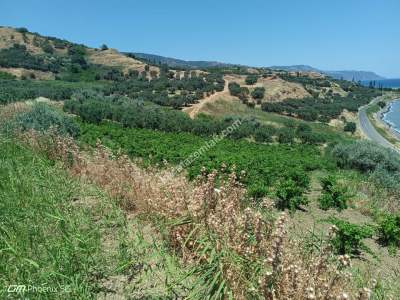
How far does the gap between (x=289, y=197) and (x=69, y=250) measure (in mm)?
8094

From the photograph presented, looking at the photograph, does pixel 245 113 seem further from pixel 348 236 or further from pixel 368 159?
→ pixel 348 236

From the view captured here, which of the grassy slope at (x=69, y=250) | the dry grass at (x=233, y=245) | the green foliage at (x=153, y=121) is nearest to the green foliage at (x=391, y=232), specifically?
the dry grass at (x=233, y=245)

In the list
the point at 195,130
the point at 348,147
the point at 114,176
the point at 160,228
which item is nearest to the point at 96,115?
the point at 195,130

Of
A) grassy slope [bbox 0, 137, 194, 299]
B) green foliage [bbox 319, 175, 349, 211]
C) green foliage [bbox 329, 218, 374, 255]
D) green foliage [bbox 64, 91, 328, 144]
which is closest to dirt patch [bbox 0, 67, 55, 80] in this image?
green foliage [bbox 64, 91, 328, 144]

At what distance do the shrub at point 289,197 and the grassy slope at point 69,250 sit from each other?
20.2 feet

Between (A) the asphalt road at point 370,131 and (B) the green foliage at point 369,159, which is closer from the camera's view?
(B) the green foliage at point 369,159

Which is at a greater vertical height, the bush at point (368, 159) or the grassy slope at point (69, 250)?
the grassy slope at point (69, 250)

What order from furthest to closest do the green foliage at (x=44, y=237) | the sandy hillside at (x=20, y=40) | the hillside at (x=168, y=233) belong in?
the sandy hillside at (x=20, y=40) < the green foliage at (x=44, y=237) < the hillside at (x=168, y=233)

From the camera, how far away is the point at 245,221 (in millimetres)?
4184

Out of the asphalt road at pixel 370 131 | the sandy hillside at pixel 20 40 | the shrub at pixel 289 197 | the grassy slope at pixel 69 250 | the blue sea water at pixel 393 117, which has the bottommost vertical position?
the blue sea water at pixel 393 117

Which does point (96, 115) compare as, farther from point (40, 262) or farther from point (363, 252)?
point (40, 262)

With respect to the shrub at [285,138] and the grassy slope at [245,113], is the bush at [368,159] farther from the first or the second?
the grassy slope at [245,113]

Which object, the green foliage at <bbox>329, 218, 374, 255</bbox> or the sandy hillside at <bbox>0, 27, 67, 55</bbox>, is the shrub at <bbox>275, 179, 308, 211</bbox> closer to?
the green foliage at <bbox>329, 218, 374, 255</bbox>

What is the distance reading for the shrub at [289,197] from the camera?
35.9ft
